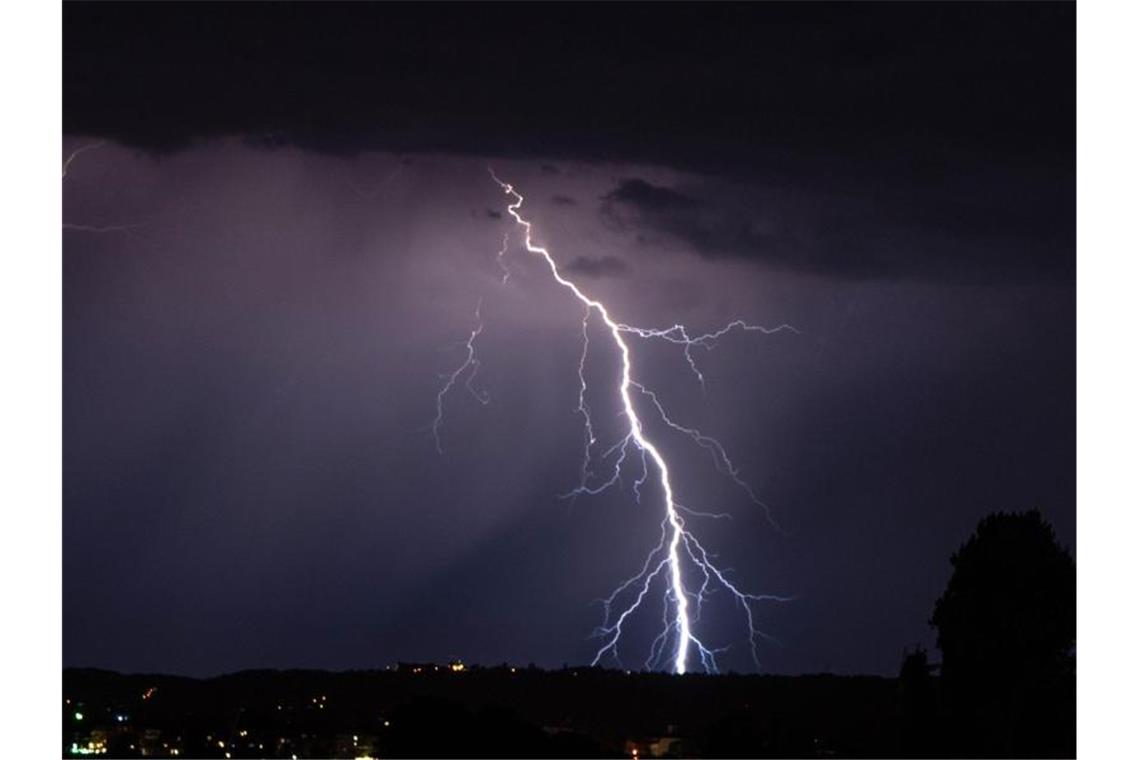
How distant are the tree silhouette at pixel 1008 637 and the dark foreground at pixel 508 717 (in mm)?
277

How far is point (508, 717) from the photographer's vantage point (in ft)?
72.7

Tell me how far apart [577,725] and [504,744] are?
806 centimetres

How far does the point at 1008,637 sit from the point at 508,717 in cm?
632

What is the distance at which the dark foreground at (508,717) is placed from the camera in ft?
66.6

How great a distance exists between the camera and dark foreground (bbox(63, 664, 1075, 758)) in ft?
66.6

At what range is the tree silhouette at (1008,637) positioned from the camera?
1927cm

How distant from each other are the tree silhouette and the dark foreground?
277mm

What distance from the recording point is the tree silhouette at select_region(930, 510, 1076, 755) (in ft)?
63.2

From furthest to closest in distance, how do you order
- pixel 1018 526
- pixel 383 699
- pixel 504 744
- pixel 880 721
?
pixel 383 699
pixel 880 721
pixel 1018 526
pixel 504 744
